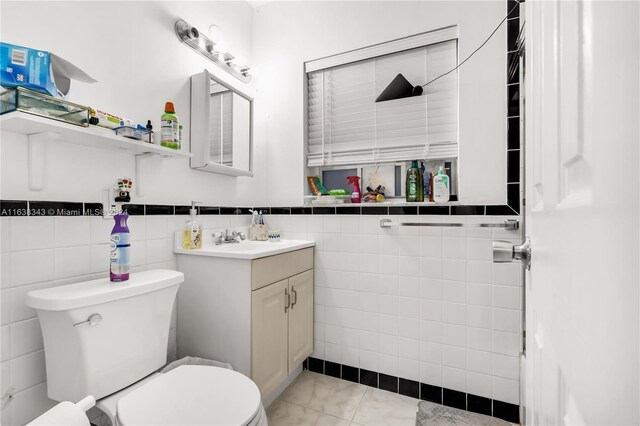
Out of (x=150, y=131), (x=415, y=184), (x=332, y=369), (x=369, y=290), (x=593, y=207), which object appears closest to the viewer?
(x=593, y=207)

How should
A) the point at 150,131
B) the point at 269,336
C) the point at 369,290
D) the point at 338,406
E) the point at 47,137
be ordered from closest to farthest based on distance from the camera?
the point at 47,137 < the point at 150,131 < the point at 269,336 < the point at 338,406 < the point at 369,290

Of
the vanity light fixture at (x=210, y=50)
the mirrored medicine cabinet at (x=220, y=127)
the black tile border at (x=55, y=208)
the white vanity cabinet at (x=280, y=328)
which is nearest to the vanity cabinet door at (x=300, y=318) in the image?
the white vanity cabinet at (x=280, y=328)

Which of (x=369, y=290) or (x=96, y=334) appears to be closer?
(x=96, y=334)

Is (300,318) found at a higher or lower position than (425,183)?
lower

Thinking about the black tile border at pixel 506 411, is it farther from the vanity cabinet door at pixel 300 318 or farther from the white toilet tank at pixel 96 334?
the white toilet tank at pixel 96 334

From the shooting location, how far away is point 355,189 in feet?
6.74

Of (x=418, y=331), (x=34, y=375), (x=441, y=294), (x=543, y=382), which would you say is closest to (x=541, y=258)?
(x=543, y=382)

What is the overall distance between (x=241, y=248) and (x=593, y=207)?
5.96ft

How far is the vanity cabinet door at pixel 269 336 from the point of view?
1438 millimetres

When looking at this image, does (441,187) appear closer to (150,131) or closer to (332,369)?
(332,369)

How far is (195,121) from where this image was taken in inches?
67.7

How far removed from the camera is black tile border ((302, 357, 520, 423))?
5.25 feet

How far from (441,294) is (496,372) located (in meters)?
0.49

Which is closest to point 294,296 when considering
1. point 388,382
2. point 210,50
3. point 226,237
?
point 226,237
